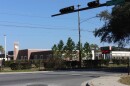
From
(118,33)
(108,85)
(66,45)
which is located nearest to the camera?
(108,85)

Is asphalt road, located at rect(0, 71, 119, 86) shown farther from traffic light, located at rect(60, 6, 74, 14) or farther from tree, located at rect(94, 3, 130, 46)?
tree, located at rect(94, 3, 130, 46)

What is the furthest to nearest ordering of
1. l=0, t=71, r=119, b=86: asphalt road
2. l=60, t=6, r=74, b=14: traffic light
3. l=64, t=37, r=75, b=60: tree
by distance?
l=64, t=37, r=75, b=60: tree → l=60, t=6, r=74, b=14: traffic light → l=0, t=71, r=119, b=86: asphalt road

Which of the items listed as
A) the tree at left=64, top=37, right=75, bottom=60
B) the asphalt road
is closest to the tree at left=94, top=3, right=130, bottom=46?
the asphalt road

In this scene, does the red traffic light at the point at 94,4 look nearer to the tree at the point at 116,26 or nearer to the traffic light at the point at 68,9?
the traffic light at the point at 68,9

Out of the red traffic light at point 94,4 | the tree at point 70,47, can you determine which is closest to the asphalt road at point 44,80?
the red traffic light at point 94,4

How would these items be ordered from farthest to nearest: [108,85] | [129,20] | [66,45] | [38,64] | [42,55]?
[42,55], [66,45], [38,64], [129,20], [108,85]

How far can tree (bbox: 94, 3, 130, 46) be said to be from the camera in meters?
41.2

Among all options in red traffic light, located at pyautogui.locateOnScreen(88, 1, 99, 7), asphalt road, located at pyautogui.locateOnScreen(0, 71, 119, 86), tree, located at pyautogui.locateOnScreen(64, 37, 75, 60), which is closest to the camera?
asphalt road, located at pyautogui.locateOnScreen(0, 71, 119, 86)

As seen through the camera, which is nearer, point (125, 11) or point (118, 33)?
point (125, 11)

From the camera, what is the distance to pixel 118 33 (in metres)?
45.3

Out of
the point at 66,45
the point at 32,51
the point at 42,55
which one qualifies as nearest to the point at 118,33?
the point at 66,45

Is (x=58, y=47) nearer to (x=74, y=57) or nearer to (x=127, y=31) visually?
(x=74, y=57)

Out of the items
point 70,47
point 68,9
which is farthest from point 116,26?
point 70,47

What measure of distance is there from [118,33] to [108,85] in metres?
27.5
